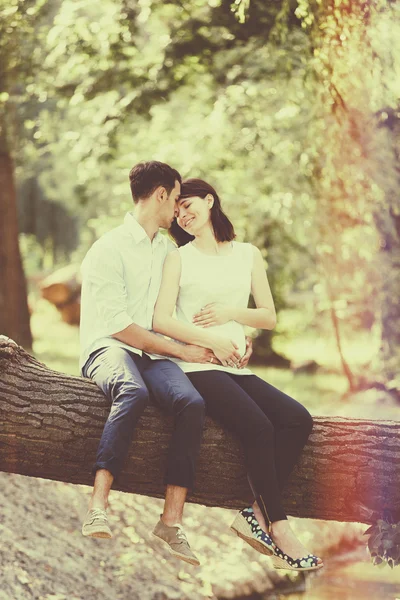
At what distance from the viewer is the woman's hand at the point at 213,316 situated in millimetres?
4617

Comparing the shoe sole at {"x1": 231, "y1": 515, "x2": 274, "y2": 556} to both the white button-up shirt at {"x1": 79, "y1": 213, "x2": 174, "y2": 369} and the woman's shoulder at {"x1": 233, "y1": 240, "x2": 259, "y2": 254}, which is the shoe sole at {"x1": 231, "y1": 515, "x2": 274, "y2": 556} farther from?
the woman's shoulder at {"x1": 233, "y1": 240, "x2": 259, "y2": 254}

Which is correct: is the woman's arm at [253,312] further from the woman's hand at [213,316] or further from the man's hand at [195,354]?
the man's hand at [195,354]

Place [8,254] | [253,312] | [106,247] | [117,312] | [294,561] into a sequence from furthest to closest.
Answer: [8,254]
[253,312]
[106,247]
[117,312]
[294,561]

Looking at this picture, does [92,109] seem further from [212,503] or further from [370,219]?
[212,503]

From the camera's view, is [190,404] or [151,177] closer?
[190,404]

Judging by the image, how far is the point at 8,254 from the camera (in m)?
13.8

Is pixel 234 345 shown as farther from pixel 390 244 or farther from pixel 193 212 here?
pixel 390 244

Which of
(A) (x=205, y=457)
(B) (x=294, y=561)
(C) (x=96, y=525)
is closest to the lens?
(C) (x=96, y=525)

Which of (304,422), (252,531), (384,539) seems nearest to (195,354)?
(304,422)

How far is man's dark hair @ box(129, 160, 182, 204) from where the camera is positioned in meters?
4.62

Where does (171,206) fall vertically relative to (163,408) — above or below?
above

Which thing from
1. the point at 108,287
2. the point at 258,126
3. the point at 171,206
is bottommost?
the point at 258,126

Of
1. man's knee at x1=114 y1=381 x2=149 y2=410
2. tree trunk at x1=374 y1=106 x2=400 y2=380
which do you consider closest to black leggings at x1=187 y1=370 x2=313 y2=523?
man's knee at x1=114 y1=381 x2=149 y2=410

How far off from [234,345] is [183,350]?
10.8 inches
